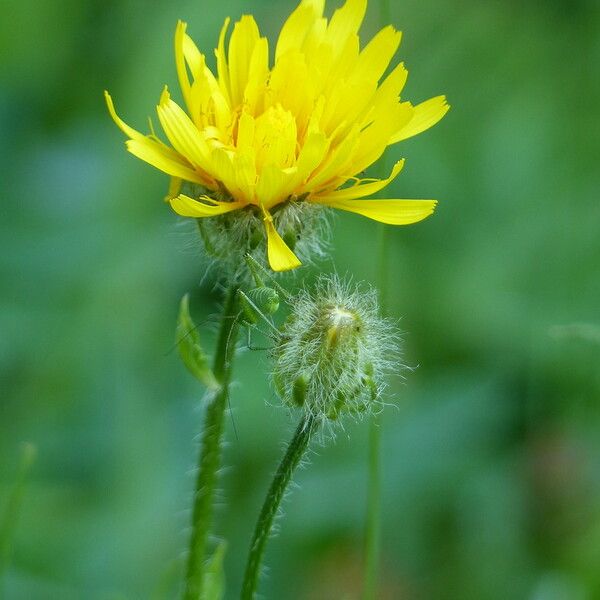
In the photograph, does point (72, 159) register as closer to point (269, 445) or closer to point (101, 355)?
point (101, 355)

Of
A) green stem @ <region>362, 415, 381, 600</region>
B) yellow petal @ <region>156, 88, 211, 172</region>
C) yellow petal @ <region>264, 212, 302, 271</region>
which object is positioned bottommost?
green stem @ <region>362, 415, 381, 600</region>

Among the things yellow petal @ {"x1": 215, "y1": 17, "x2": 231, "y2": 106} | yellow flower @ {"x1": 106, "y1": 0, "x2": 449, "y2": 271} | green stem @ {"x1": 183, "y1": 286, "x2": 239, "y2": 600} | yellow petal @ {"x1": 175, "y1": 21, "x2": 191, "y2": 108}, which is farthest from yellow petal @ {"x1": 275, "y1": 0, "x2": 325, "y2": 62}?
green stem @ {"x1": 183, "y1": 286, "x2": 239, "y2": 600}

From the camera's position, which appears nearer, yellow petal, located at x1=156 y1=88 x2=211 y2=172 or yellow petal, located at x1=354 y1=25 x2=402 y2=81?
yellow petal, located at x1=156 y1=88 x2=211 y2=172

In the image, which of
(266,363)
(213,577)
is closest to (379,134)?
(213,577)

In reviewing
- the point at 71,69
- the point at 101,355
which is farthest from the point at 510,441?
the point at 71,69

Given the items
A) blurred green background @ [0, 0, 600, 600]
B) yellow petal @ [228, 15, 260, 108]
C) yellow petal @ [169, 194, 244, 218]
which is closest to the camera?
yellow petal @ [169, 194, 244, 218]

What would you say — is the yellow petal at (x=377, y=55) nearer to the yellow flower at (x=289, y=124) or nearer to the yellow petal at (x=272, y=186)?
the yellow flower at (x=289, y=124)

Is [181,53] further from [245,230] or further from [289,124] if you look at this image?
[245,230]

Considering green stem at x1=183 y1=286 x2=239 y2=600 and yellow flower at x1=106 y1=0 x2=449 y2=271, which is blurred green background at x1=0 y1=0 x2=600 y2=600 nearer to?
green stem at x1=183 y1=286 x2=239 y2=600
